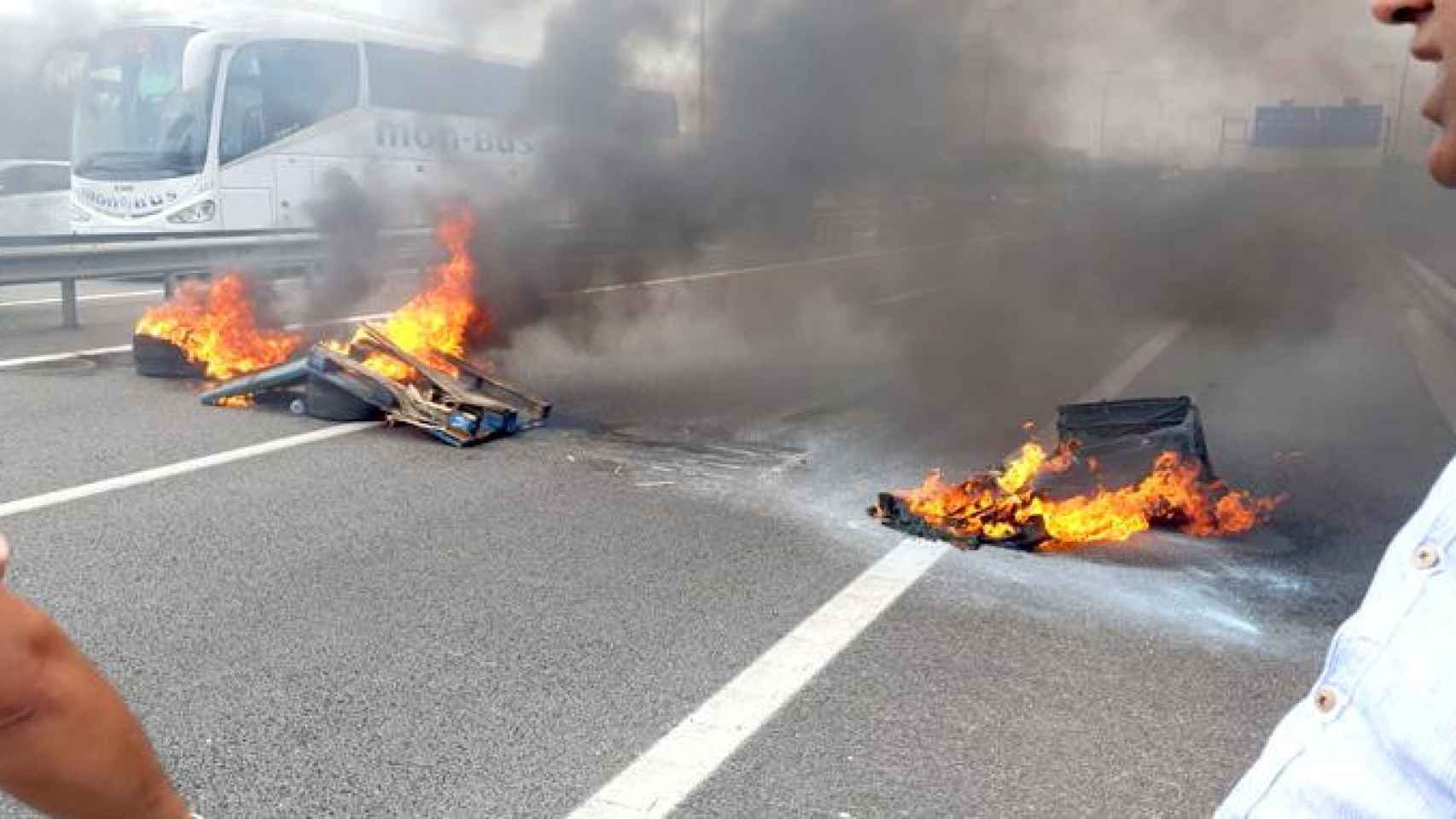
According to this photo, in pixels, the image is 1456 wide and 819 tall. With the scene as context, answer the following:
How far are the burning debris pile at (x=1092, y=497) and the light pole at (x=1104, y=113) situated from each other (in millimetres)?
8004

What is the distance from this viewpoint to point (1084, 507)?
516cm

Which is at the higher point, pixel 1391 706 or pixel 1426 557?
pixel 1426 557

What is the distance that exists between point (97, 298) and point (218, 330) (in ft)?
22.7

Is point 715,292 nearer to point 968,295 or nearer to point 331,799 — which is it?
point 968,295

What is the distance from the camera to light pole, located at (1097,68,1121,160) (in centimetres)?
1258

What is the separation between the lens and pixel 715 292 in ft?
46.1

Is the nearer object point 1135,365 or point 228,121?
point 1135,365

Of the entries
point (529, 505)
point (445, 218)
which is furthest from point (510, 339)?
point (529, 505)

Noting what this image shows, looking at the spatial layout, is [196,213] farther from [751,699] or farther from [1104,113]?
[751,699]

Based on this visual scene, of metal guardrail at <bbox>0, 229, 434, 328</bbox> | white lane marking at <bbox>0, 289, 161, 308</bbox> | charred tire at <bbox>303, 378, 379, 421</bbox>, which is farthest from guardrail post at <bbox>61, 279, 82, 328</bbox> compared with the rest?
charred tire at <bbox>303, 378, 379, 421</bbox>

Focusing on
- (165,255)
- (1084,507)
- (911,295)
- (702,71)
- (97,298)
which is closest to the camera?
(1084,507)

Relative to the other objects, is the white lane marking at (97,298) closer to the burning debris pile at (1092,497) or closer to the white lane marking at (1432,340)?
the burning debris pile at (1092,497)

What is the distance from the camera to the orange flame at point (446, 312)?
7.86m

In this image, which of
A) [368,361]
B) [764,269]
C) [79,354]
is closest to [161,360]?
[79,354]
